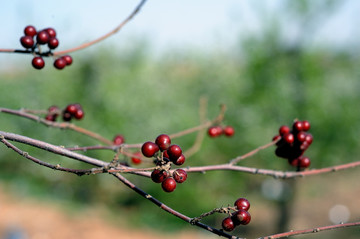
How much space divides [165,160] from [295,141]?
2.43 feet

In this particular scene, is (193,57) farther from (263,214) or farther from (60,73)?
(263,214)

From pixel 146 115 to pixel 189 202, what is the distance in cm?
296

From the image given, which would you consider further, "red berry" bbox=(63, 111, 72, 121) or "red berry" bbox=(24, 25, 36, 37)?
"red berry" bbox=(63, 111, 72, 121)

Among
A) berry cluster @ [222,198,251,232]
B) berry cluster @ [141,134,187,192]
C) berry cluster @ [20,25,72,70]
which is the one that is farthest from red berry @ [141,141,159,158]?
berry cluster @ [20,25,72,70]

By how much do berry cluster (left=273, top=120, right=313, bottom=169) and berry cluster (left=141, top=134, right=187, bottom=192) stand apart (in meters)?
0.69

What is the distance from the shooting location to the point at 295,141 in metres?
1.67

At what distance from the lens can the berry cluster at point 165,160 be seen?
1.07 meters

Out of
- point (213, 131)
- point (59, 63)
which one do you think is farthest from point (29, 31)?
point (213, 131)

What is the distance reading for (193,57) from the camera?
14.1m

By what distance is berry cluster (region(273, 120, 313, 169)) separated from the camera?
1.65 m

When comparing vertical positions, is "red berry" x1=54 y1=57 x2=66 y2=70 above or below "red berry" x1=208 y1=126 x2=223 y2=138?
below

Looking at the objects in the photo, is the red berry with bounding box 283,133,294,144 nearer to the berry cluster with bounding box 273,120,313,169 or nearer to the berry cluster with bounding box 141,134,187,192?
the berry cluster with bounding box 273,120,313,169

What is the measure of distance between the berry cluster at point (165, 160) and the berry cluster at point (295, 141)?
0.69m

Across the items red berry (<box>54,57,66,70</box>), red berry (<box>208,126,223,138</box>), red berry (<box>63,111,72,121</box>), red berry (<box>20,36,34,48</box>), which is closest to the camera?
red berry (<box>20,36,34,48</box>)
